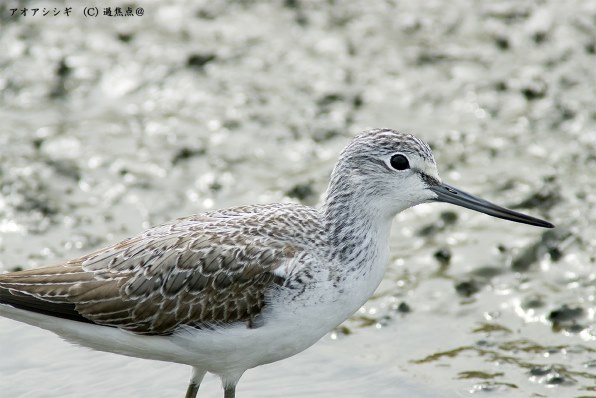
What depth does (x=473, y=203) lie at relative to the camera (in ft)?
27.9

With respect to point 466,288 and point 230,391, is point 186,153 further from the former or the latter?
point 230,391

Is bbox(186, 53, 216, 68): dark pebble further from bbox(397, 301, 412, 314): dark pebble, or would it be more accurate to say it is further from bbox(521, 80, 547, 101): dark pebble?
bbox(397, 301, 412, 314): dark pebble

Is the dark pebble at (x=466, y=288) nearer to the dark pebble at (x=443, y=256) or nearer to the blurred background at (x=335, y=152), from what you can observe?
the blurred background at (x=335, y=152)

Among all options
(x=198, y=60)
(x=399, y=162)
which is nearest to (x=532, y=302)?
(x=399, y=162)

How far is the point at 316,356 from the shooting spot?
9812 millimetres

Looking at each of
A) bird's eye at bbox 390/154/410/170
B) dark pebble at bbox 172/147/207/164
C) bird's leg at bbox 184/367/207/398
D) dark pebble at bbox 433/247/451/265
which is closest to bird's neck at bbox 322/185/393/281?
bird's eye at bbox 390/154/410/170

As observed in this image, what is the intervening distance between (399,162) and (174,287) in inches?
78.5

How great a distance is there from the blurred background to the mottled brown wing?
4.92 ft

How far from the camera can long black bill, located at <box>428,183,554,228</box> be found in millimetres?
8375

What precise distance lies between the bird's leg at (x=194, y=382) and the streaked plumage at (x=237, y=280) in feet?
1.02

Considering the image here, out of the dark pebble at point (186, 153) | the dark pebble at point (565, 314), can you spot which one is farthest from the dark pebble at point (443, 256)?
the dark pebble at point (186, 153)

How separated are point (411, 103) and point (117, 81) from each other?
391 cm

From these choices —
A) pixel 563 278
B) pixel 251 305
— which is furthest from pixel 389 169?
pixel 563 278

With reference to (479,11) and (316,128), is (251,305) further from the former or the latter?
(479,11)
